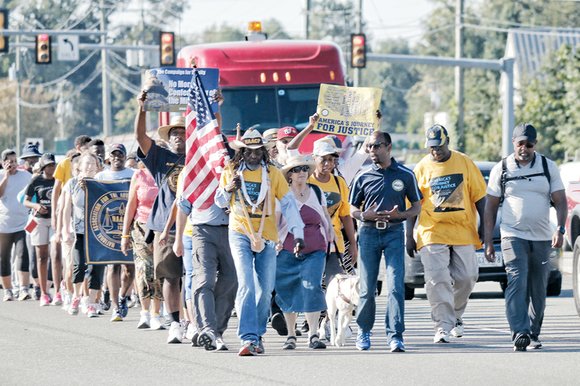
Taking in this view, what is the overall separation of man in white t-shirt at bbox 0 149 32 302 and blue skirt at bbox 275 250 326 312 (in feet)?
23.9

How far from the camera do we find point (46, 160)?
63.9ft

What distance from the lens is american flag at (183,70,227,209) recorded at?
1319cm

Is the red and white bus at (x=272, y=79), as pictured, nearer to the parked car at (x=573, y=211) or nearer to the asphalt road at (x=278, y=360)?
the parked car at (x=573, y=211)

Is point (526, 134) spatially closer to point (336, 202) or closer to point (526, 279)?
point (526, 279)

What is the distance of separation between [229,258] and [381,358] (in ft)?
5.46

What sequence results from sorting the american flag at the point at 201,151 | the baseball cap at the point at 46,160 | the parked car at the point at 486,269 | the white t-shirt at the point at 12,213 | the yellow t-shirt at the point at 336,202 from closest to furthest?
1. the american flag at the point at 201,151
2. the yellow t-shirt at the point at 336,202
3. the parked car at the point at 486,269
4. the baseball cap at the point at 46,160
5. the white t-shirt at the point at 12,213

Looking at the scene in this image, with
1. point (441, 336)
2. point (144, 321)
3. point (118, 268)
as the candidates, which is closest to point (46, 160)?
point (118, 268)

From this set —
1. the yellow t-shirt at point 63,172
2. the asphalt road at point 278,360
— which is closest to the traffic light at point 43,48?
the yellow t-shirt at point 63,172

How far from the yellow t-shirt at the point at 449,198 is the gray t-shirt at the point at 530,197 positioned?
15.9 inches

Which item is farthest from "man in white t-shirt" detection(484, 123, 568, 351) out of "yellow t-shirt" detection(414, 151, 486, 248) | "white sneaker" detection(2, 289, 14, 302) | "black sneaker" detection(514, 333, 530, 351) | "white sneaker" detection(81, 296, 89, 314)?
"white sneaker" detection(2, 289, 14, 302)

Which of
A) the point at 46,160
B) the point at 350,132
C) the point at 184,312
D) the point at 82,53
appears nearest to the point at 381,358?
the point at 184,312

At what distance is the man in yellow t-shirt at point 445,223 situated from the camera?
534 inches

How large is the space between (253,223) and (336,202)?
4.90 ft

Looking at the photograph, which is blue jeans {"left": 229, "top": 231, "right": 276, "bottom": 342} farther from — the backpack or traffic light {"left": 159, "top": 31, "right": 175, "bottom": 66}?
traffic light {"left": 159, "top": 31, "right": 175, "bottom": 66}
